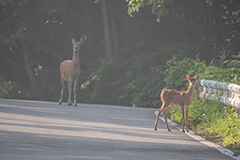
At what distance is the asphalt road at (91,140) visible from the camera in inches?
367

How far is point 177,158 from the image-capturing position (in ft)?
30.4

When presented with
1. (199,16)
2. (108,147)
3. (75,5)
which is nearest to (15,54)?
(75,5)

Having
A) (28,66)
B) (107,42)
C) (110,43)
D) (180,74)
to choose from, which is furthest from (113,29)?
(180,74)

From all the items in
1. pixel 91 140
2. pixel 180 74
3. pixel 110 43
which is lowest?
pixel 91 140

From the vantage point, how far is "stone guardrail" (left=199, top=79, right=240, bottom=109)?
12.6 meters

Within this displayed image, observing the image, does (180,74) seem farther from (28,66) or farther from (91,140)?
(28,66)

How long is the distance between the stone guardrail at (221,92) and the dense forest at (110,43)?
10926 mm

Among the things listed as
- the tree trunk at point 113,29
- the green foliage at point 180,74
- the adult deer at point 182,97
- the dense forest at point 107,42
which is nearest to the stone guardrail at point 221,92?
the adult deer at point 182,97

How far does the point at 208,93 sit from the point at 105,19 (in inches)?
833

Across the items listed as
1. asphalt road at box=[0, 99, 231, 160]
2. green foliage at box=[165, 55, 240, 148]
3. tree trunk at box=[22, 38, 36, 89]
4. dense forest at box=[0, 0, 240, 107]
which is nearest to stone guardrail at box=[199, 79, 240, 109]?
green foliage at box=[165, 55, 240, 148]

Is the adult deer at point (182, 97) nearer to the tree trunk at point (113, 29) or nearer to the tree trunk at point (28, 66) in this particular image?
the tree trunk at point (113, 29)

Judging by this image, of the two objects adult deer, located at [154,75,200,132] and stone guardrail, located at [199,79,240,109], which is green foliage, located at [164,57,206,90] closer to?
stone guardrail, located at [199,79,240,109]

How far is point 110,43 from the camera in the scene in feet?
127

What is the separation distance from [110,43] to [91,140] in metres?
27.7
